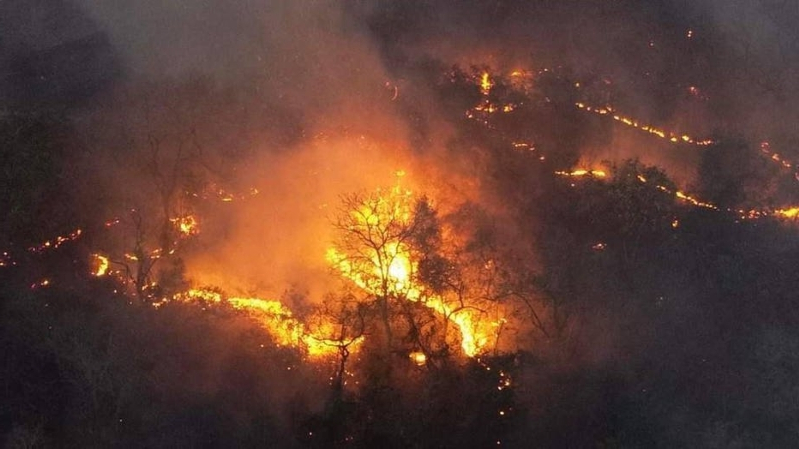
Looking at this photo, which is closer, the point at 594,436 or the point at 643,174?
the point at 594,436

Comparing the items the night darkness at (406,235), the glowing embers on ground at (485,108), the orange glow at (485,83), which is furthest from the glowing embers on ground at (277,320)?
the orange glow at (485,83)

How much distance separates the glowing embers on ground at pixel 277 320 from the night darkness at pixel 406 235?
0.12m

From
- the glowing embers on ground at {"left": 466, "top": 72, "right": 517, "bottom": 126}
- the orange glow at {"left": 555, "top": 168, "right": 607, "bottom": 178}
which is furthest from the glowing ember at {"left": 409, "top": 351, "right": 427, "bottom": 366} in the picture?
the glowing embers on ground at {"left": 466, "top": 72, "right": 517, "bottom": 126}

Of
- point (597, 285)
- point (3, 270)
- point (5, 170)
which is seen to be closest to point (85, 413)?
point (3, 270)

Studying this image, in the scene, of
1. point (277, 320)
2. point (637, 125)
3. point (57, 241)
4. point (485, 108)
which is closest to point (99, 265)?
point (57, 241)

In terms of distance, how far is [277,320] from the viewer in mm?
26875

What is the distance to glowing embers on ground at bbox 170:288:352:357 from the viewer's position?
2567 centimetres

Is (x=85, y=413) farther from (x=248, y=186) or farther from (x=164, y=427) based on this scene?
(x=248, y=186)

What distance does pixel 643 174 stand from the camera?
29484mm

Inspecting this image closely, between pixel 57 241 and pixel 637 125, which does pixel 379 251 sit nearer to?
pixel 57 241

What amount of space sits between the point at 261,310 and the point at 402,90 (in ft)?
46.0

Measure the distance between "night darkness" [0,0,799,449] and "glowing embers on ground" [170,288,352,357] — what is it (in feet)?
0.40

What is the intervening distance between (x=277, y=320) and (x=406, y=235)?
6.43m

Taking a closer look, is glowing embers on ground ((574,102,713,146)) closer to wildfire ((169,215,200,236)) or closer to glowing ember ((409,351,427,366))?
glowing ember ((409,351,427,366))
